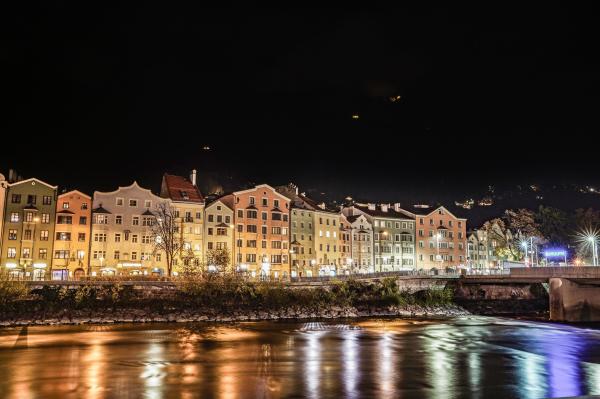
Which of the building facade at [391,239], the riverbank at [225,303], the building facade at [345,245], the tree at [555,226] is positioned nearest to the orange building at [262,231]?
the building facade at [345,245]

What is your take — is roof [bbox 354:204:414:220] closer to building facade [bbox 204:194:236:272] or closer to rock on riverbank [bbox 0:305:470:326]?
building facade [bbox 204:194:236:272]

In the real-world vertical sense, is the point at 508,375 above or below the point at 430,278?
below

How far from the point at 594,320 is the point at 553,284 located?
5343mm

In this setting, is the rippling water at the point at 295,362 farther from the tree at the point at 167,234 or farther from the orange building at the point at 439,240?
the orange building at the point at 439,240

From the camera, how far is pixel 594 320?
58.0 meters

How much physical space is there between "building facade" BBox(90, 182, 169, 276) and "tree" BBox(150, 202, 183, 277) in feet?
2.66

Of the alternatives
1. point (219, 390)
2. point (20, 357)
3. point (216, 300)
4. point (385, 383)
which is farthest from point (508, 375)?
point (216, 300)

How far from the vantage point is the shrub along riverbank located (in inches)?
2189

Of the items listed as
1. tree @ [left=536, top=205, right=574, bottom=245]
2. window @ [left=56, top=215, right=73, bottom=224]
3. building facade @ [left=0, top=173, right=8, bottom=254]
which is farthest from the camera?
tree @ [left=536, top=205, right=574, bottom=245]

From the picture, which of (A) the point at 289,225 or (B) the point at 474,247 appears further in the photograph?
(B) the point at 474,247

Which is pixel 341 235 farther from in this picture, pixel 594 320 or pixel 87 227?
pixel 594 320

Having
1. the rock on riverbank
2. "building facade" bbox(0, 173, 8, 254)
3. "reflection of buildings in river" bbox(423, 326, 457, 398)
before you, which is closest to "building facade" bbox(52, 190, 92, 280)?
"building facade" bbox(0, 173, 8, 254)

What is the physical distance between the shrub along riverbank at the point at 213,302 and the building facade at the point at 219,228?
73.9 ft

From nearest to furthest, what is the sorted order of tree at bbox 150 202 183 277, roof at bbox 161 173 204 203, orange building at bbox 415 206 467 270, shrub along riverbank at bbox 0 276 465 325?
shrub along riverbank at bbox 0 276 465 325 < tree at bbox 150 202 183 277 < roof at bbox 161 173 204 203 < orange building at bbox 415 206 467 270
